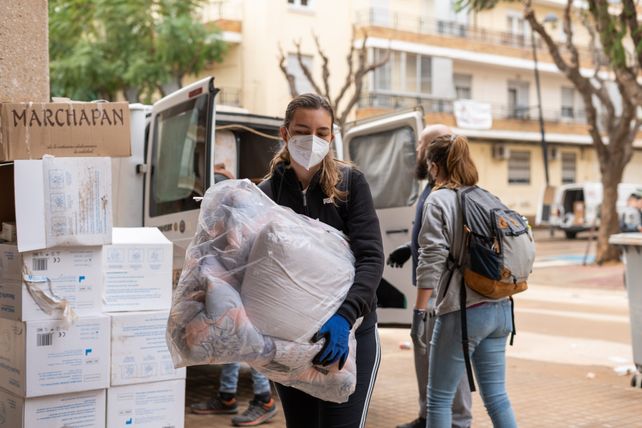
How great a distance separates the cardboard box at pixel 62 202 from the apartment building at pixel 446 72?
70.5 ft

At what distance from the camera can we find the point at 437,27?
33.5m

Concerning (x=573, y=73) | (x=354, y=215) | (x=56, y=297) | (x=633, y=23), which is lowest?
(x=56, y=297)

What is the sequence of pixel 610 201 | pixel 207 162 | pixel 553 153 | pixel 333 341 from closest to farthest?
pixel 333 341 → pixel 207 162 → pixel 610 201 → pixel 553 153

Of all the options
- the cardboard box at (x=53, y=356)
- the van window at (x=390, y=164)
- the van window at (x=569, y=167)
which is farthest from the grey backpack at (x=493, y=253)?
the van window at (x=569, y=167)

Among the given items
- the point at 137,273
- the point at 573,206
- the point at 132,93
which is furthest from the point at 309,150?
the point at 573,206

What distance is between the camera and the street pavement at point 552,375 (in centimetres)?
584

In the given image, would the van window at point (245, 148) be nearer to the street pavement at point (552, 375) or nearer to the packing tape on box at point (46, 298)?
the street pavement at point (552, 375)

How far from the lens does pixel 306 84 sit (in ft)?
88.0

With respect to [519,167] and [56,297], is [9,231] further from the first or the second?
[519,167]

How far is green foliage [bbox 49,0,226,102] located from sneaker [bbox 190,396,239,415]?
15935 mm

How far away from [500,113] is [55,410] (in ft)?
110

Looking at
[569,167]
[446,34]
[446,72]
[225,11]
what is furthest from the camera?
[569,167]

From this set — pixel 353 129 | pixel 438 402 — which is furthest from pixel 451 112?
pixel 438 402

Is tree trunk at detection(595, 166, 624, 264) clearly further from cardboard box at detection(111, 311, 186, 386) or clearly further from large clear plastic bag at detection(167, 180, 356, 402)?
large clear plastic bag at detection(167, 180, 356, 402)
